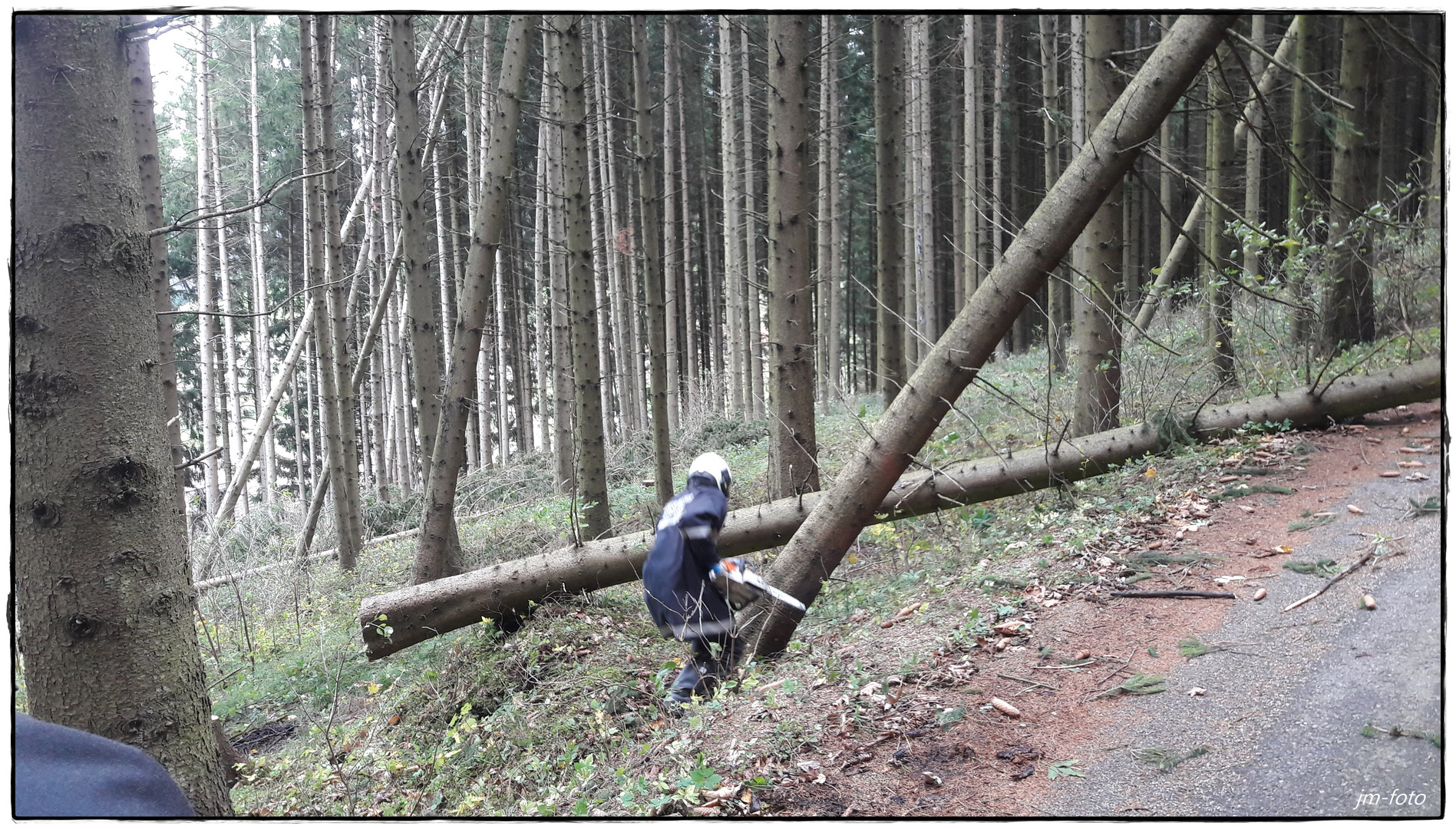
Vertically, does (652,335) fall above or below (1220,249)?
below

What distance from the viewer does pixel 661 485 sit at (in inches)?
341

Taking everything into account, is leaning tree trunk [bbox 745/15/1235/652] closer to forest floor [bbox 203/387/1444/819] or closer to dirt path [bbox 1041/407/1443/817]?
forest floor [bbox 203/387/1444/819]

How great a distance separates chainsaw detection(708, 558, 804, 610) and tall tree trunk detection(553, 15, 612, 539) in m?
2.81

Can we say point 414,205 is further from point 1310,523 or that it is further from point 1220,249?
point 1220,249

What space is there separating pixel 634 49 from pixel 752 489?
530 cm

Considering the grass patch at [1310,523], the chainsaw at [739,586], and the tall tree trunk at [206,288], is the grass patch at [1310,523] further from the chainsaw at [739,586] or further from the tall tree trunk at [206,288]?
the tall tree trunk at [206,288]

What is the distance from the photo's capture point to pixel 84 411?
217 centimetres

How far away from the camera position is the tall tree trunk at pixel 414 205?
698 cm

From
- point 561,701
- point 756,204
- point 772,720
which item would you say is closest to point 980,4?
point 772,720

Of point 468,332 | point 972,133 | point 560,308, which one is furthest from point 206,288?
point 972,133

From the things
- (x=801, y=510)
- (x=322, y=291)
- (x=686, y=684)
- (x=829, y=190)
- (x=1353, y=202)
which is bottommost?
(x=686, y=684)

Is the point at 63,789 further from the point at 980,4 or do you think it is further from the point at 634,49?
the point at 634,49

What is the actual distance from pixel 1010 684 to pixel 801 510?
2310mm

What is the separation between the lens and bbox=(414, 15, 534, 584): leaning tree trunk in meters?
6.52
